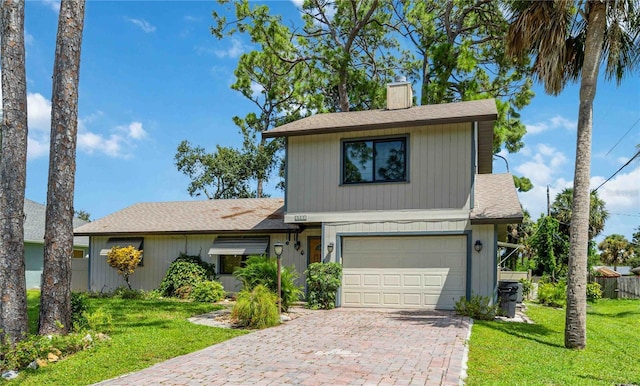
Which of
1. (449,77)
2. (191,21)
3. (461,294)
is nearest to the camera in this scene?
(461,294)

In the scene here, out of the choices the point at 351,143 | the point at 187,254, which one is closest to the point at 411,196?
the point at 351,143

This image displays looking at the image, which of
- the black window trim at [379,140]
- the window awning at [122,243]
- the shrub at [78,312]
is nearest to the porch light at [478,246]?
the black window trim at [379,140]

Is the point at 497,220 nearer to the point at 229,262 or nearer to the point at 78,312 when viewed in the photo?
the point at 229,262

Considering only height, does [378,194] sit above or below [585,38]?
below

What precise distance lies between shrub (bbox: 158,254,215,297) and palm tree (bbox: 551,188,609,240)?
22973 millimetres

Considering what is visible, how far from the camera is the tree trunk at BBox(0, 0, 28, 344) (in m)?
8.11

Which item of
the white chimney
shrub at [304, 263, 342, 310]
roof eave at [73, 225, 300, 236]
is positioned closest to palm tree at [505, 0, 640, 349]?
the white chimney

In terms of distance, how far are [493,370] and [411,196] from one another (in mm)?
7089

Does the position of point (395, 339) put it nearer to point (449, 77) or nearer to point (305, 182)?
point (305, 182)

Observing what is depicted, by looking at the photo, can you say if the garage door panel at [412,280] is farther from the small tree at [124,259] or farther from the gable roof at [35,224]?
the gable roof at [35,224]

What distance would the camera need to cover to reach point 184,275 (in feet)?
54.3

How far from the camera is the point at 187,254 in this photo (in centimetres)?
1777

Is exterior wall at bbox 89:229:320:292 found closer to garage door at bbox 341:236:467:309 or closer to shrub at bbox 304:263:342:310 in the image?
shrub at bbox 304:263:342:310

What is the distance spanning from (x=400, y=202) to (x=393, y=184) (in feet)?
1.75
